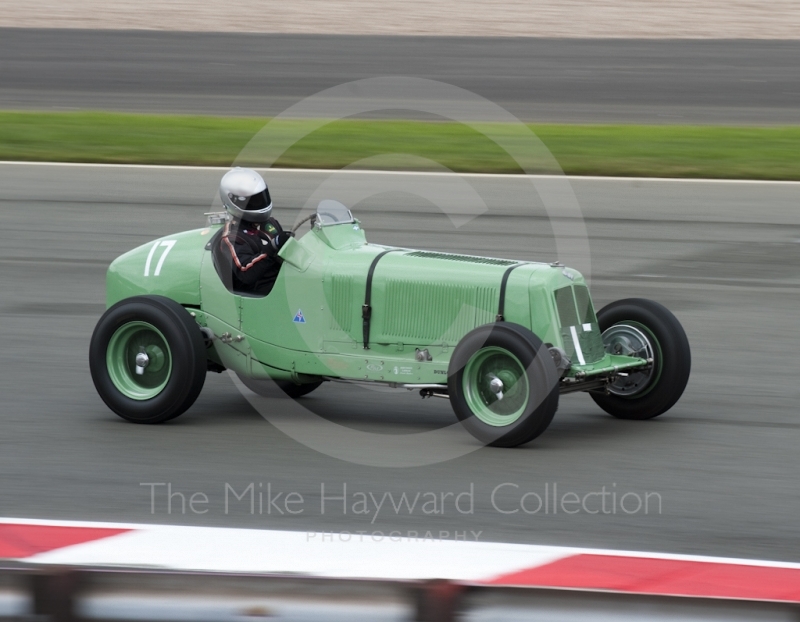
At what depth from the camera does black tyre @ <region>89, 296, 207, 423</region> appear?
7176mm

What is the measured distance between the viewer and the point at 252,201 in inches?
299

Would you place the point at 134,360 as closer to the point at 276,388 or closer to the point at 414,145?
the point at 276,388

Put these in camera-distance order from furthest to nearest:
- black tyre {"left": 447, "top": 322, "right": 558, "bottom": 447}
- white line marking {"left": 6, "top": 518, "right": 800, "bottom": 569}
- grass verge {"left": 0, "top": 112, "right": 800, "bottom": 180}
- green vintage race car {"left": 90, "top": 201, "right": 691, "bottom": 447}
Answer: grass verge {"left": 0, "top": 112, "right": 800, "bottom": 180}, green vintage race car {"left": 90, "top": 201, "right": 691, "bottom": 447}, black tyre {"left": 447, "top": 322, "right": 558, "bottom": 447}, white line marking {"left": 6, "top": 518, "right": 800, "bottom": 569}

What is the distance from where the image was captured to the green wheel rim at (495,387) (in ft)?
22.0

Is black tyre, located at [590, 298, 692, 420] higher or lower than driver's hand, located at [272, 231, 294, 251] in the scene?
lower

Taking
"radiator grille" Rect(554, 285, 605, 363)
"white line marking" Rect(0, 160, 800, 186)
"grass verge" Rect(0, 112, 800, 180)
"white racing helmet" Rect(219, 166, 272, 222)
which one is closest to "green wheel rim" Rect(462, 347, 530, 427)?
"radiator grille" Rect(554, 285, 605, 363)

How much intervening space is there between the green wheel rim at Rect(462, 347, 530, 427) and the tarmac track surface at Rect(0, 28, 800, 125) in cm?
1343

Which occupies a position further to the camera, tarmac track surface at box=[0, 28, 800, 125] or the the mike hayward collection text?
tarmac track surface at box=[0, 28, 800, 125]

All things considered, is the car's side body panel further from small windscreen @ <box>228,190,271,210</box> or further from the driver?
small windscreen @ <box>228,190,271,210</box>

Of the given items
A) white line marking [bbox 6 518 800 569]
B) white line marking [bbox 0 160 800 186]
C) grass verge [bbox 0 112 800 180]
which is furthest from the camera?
grass verge [bbox 0 112 800 180]

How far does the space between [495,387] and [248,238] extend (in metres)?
1.76

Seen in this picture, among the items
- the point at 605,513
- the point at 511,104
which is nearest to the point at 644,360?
the point at 605,513

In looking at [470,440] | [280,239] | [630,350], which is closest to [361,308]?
[280,239]

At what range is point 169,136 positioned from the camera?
1817cm
